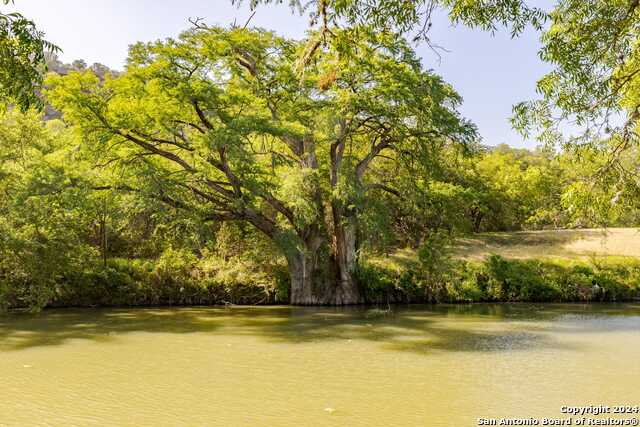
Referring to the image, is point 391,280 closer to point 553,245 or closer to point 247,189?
point 247,189

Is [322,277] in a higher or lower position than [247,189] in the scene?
lower

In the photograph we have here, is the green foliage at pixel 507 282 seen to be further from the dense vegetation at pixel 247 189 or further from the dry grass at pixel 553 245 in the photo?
the dry grass at pixel 553 245

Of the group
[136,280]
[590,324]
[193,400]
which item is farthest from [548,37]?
[136,280]

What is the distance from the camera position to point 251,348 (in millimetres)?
10578

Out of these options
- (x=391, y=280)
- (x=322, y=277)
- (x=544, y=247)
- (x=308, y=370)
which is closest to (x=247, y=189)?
(x=322, y=277)

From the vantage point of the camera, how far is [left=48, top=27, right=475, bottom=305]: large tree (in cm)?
1565

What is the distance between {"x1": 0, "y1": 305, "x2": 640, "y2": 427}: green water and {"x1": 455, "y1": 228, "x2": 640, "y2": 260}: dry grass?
29.9 feet

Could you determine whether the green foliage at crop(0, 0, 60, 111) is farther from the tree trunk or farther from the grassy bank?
the tree trunk

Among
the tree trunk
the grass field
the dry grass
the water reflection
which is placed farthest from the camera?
the dry grass

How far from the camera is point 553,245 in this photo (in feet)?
85.7

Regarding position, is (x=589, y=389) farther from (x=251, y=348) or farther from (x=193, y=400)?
(x=251, y=348)

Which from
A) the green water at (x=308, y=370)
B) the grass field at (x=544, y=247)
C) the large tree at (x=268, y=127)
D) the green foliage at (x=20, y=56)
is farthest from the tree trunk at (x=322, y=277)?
the green foliage at (x=20, y=56)

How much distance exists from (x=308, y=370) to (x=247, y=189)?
984cm

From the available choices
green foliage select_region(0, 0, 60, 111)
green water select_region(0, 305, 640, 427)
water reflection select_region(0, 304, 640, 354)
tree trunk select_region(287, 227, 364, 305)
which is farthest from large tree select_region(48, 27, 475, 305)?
green foliage select_region(0, 0, 60, 111)
